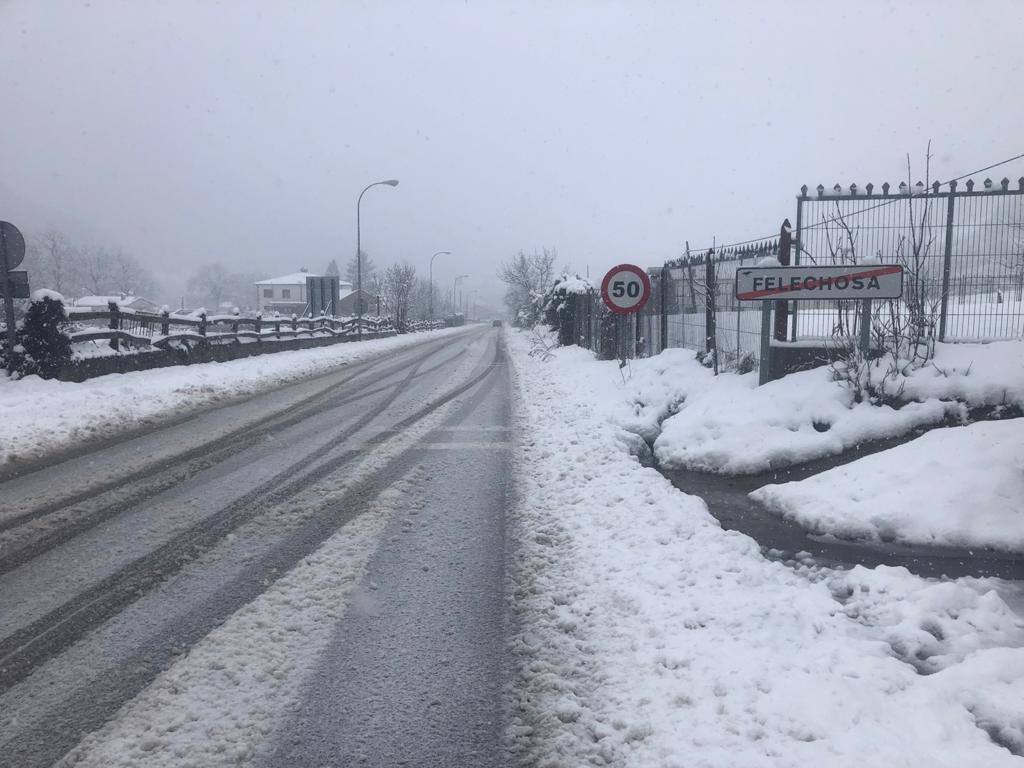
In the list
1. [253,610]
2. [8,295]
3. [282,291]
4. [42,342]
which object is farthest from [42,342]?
[282,291]

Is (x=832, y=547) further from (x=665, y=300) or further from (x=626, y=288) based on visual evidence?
(x=665, y=300)

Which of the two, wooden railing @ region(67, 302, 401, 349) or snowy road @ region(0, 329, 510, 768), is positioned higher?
wooden railing @ region(67, 302, 401, 349)

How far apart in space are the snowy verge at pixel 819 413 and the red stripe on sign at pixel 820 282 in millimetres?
979

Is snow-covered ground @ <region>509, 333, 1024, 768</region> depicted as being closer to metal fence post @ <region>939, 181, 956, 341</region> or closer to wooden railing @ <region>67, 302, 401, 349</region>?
metal fence post @ <region>939, 181, 956, 341</region>

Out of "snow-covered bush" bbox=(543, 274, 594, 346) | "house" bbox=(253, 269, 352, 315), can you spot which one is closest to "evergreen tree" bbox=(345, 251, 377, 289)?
"house" bbox=(253, 269, 352, 315)

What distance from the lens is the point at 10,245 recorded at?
11.6 m

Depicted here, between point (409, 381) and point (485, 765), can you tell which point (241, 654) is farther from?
point (409, 381)

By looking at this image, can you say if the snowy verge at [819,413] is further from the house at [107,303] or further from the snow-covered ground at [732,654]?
A: the house at [107,303]

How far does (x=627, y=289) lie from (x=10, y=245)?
11.0 metres

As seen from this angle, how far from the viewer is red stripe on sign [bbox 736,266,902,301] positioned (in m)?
6.99

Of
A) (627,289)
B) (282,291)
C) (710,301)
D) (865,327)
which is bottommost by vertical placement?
(865,327)

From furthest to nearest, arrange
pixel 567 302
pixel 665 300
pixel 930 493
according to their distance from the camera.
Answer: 1. pixel 567 302
2. pixel 665 300
3. pixel 930 493

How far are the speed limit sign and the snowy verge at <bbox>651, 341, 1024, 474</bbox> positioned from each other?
3.46 meters

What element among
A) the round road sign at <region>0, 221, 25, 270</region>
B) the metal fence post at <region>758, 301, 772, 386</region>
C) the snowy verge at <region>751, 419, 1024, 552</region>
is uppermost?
the round road sign at <region>0, 221, 25, 270</region>
